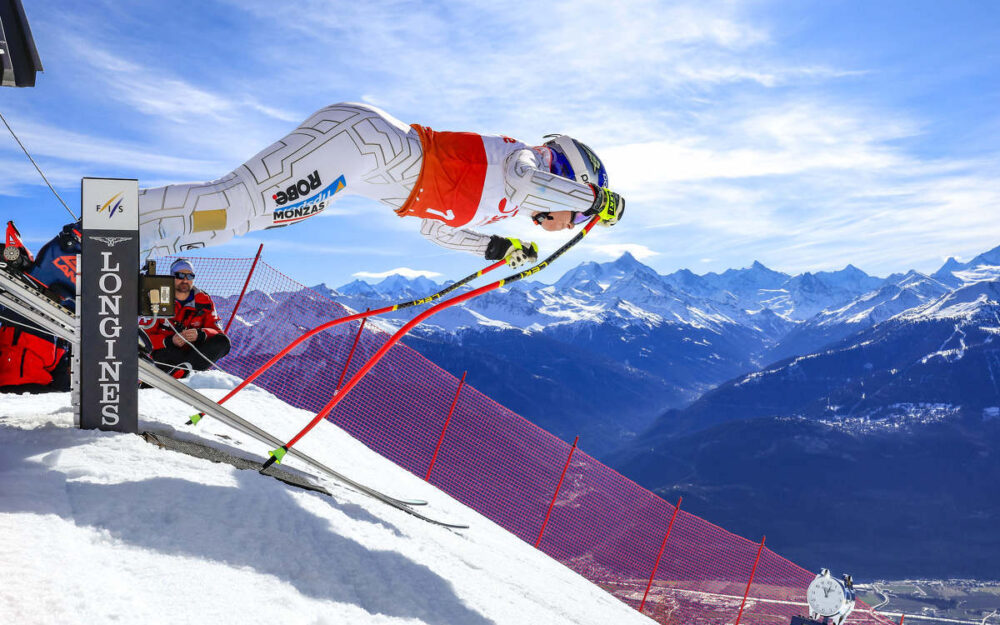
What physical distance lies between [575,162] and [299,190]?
5.26ft

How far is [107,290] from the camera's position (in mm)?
2732

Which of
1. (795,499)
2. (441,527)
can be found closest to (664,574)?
(795,499)

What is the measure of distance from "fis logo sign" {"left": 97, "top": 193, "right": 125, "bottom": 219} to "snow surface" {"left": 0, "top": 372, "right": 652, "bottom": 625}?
37.2 inches

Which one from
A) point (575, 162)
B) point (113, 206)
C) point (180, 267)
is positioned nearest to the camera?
point (113, 206)

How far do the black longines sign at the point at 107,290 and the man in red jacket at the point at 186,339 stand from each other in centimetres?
104

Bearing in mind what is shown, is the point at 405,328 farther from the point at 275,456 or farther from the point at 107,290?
the point at 107,290

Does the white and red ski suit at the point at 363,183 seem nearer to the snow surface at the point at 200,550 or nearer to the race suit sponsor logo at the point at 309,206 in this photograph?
the race suit sponsor logo at the point at 309,206

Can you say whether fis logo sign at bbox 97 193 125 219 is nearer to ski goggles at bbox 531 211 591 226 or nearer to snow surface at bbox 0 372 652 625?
snow surface at bbox 0 372 652 625

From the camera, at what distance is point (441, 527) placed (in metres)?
4.03

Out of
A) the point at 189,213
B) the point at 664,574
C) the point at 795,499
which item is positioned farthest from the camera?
the point at 795,499

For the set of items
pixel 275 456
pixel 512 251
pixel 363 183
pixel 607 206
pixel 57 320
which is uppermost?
pixel 607 206

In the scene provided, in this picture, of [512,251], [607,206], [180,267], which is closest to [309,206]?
[512,251]

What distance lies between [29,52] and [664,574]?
123354mm

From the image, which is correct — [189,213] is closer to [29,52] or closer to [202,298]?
[29,52]
